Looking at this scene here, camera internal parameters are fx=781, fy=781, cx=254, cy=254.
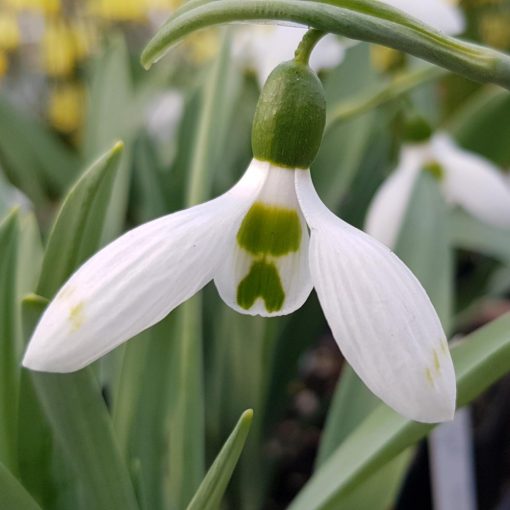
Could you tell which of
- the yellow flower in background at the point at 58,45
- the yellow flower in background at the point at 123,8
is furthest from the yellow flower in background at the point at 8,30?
the yellow flower in background at the point at 123,8

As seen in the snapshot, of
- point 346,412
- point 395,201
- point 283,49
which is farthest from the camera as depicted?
point 283,49

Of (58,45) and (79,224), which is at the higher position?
(79,224)

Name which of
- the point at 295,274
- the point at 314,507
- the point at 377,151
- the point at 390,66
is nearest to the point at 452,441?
the point at 314,507

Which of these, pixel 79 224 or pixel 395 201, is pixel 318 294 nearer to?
pixel 79 224

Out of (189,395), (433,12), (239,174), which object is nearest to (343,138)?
(239,174)

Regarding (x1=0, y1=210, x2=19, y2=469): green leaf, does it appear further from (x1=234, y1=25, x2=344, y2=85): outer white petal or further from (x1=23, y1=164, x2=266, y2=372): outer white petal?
(x1=234, y1=25, x2=344, y2=85): outer white petal

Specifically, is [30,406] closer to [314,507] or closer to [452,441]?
[314,507]
